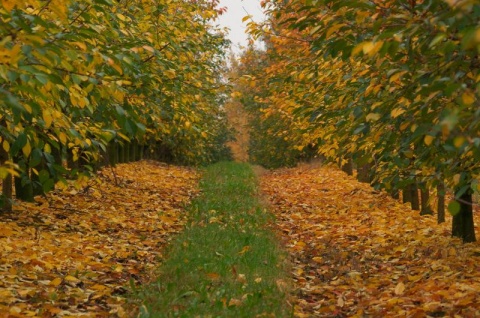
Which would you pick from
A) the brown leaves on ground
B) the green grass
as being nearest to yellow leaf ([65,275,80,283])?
the green grass

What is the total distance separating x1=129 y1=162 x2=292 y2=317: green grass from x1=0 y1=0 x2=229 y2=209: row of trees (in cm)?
155

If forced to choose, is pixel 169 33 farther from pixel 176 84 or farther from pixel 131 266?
pixel 131 266

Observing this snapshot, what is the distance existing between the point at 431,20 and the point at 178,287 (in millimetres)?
4044

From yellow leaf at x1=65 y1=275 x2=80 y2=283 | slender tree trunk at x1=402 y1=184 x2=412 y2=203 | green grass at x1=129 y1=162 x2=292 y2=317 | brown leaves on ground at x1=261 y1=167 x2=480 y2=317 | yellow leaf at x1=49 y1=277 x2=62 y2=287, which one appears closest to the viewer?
green grass at x1=129 y1=162 x2=292 y2=317

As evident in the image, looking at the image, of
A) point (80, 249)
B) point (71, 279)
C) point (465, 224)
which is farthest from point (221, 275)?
point (465, 224)

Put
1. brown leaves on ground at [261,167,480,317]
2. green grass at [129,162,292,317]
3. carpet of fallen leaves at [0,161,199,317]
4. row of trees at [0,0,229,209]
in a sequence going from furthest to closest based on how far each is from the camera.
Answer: brown leaves on ground at [261,167,480,317]
carpet of fallen leaves at [0,161,199,317]
green grass at [129,162,292,317]
row of trees at [0,0,229,209]

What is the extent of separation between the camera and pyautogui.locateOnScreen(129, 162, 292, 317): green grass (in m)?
5.63

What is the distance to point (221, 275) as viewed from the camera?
6.93m

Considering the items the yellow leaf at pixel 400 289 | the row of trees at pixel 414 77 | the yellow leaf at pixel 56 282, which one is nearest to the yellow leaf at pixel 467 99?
the row of trees at pixel 414 77

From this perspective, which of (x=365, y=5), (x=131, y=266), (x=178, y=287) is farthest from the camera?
(x=131, y=266)

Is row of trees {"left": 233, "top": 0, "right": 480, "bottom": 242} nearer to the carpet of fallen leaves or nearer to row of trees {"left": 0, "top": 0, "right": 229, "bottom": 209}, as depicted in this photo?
row of trees {"left": 0, "top": 0, "right": 229, "bottom": 209}

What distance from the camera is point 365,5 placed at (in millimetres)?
4102

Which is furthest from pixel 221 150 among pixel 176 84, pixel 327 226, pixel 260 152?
pixel 176 84

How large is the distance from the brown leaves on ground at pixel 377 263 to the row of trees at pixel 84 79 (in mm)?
2688
